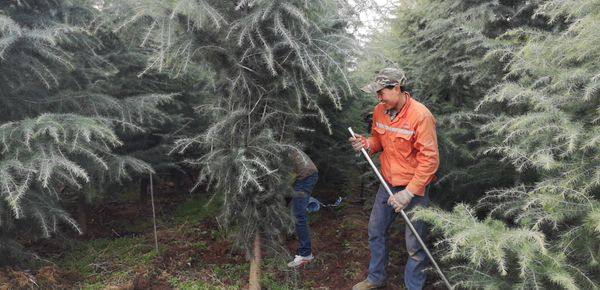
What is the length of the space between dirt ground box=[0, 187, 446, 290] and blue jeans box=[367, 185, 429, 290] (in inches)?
15.5

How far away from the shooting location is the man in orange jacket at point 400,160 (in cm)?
378

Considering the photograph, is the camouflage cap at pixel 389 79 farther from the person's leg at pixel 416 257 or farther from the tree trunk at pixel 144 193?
the tree trunk at pixel 144 193

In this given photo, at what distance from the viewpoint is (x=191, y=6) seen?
342 centimetres

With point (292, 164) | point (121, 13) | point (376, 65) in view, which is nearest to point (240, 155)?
point (292, 164)

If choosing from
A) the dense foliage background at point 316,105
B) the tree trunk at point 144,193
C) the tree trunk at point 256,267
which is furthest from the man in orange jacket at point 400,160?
the tree trunk at point 144,193

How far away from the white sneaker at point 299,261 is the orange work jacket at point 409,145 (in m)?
1.53

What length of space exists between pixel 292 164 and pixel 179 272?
2042 millimetres

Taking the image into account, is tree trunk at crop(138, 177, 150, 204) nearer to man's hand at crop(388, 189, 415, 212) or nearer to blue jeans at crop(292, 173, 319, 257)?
blue jeans at crop(292, 173, 319, 257)

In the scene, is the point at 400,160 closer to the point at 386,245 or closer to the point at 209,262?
the point at 386,245

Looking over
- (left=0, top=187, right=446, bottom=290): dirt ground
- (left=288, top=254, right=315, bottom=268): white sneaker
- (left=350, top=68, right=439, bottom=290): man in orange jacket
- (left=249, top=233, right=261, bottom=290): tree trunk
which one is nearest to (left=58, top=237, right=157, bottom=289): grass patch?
(left=0, top=187, right=446, bottom=290): dirt ground

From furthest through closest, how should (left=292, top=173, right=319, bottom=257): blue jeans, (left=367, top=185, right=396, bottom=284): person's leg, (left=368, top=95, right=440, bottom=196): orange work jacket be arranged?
(left=292, top=173, right=319, bottom=257): blue jeans < (left=367, top=185, right=396, bottom=284): person's leg < (left=368, top=95, right=440, bottom=196): orange work jacket

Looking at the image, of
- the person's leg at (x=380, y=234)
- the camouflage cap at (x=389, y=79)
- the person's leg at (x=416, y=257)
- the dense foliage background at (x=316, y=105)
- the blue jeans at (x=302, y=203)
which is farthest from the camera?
the blue jeans at (x=302, y=203)

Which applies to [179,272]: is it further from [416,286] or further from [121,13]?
[121,13]

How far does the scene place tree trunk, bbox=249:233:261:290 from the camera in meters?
4.24
